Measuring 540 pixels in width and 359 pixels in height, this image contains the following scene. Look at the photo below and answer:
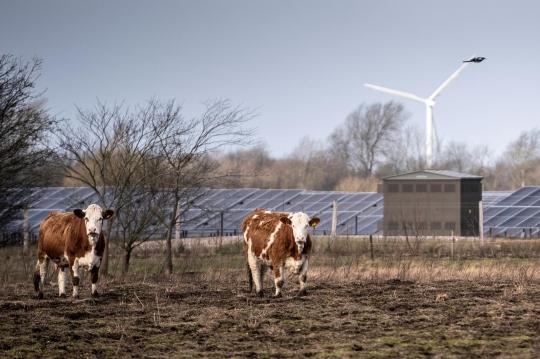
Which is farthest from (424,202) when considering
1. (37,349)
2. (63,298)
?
(37,349)

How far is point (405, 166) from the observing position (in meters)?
86.3

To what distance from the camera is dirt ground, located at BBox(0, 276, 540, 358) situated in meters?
9.41

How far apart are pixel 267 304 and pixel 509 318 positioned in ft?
13.3

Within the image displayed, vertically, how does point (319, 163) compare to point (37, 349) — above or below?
above

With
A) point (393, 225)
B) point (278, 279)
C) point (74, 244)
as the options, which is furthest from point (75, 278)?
point (393, 225)

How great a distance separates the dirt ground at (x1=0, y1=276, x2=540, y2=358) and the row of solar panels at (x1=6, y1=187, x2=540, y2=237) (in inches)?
911

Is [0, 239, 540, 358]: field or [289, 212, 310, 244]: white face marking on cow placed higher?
[289, 212, 310, 244]: white face marking on cow

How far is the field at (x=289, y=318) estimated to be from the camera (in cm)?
948

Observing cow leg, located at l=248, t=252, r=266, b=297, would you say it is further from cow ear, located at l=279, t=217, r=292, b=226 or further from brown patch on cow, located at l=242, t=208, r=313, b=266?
cow ear, located at l=279, t=217, r=292, b=226

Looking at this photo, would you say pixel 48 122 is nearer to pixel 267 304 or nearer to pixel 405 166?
pixel 267 304

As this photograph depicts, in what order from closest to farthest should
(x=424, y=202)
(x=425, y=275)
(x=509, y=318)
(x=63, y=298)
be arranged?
(x=509, y=318) < (x=63, y=298) < (x=425, y=275) < (x=424, y=202)

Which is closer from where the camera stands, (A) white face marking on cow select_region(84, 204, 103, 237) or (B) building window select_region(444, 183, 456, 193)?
(A) white face marking on cow select_region(84, 204, 103, 237)

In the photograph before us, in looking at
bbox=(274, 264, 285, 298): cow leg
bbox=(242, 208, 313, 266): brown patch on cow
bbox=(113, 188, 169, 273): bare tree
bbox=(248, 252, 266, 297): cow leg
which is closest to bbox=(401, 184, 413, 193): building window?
bbox=(113, 188, 169, 273): bare tree

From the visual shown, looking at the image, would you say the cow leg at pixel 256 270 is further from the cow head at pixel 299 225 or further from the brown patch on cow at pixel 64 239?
the brown patch on cow at pixel 64 239
